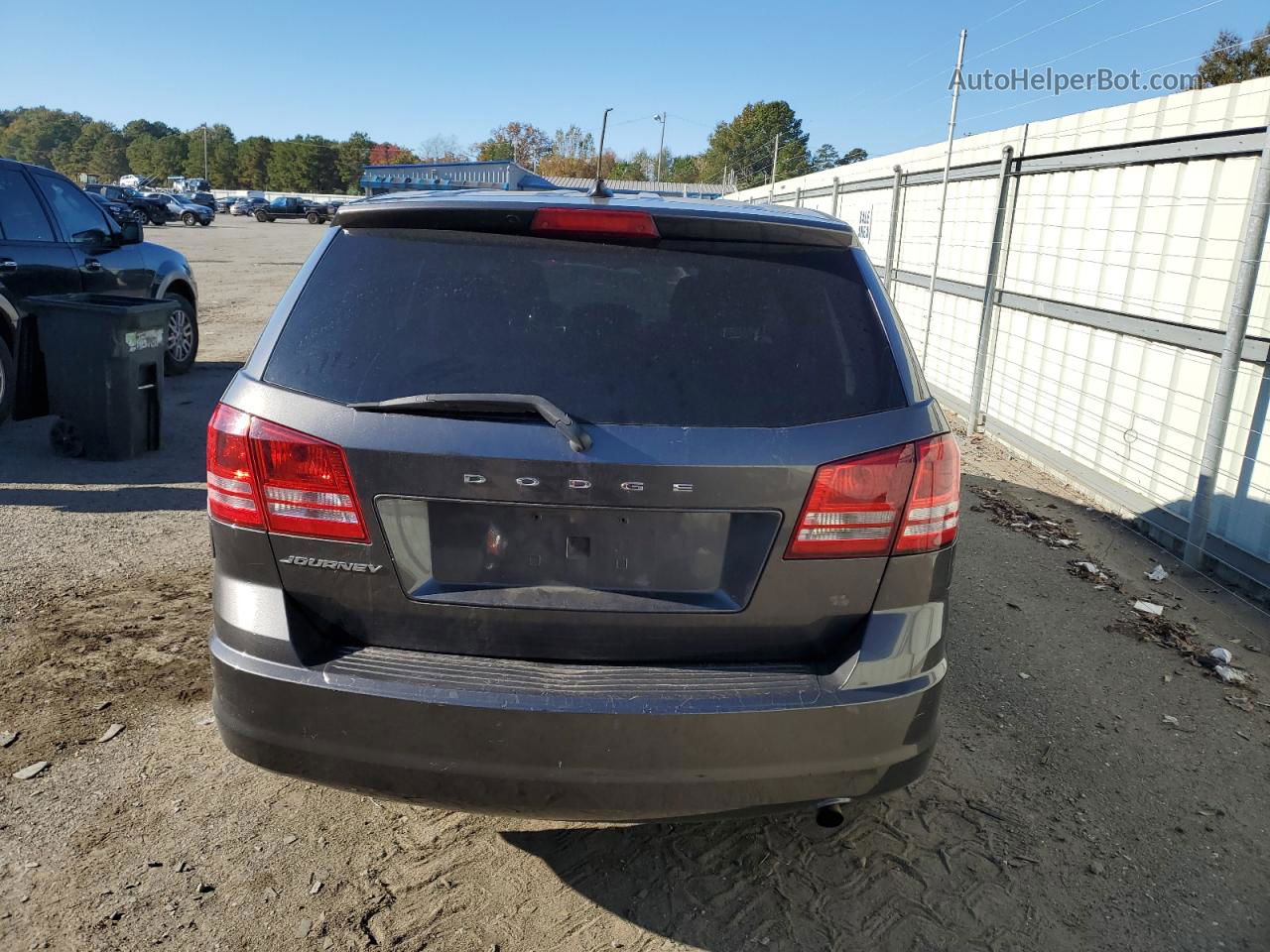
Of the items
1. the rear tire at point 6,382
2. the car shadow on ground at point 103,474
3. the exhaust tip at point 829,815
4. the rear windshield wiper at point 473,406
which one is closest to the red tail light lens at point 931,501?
the exhaust tip at point 829,815

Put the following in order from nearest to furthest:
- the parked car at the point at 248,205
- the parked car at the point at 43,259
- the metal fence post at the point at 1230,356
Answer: the metal fence post at the point at 1230,356 < the parked car at the point at 43,259 < the parked car at the point at 248,205

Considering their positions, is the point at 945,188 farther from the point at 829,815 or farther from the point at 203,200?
the point at 203,200

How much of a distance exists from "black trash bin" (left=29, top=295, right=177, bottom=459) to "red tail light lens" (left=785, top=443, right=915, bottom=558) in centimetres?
601

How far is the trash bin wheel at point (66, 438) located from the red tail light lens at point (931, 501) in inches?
264

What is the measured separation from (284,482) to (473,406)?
0.49 m

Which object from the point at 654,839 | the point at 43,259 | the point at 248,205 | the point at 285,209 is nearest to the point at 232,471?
the point at 654,839

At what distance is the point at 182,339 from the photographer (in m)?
10.4

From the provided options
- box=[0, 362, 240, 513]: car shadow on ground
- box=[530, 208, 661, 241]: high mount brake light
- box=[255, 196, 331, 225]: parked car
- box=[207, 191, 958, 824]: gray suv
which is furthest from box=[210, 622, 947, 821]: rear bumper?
box=[255, 196, 331, 225]: parked car

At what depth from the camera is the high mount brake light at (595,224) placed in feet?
8.05

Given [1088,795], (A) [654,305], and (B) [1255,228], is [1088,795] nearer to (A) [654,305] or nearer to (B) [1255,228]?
(A) [654,305]

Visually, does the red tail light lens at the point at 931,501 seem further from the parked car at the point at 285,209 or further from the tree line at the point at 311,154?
the parked car at the point at 285,209

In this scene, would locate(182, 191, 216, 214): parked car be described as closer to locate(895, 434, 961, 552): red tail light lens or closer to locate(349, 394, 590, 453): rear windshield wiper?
locate(349, 394, 590, 453): rear windshield wiper

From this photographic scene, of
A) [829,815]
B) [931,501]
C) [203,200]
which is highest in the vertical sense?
[203,200]

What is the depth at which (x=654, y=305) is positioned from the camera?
2.40 meters
